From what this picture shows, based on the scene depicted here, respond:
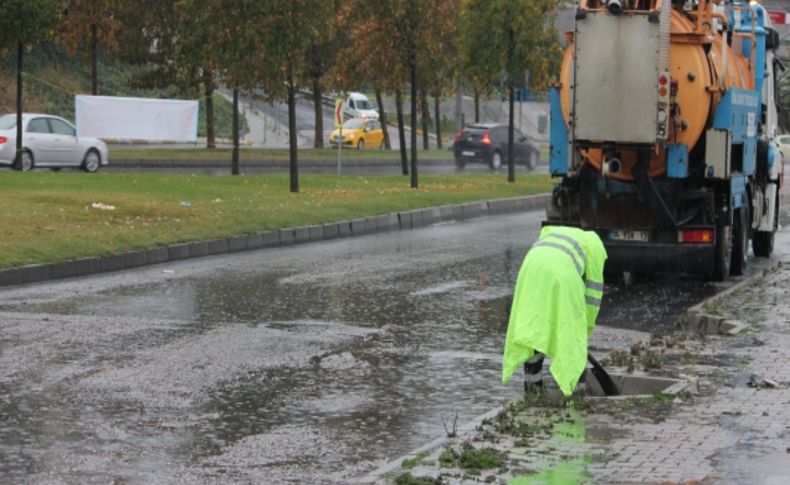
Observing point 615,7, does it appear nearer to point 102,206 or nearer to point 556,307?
point 556,307

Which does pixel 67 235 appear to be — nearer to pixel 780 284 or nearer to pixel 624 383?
pixel 780 284

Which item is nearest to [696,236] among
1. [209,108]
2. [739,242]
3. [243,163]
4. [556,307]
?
[739,242]

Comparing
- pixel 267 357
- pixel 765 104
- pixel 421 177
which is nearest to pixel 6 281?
pixel 267 357

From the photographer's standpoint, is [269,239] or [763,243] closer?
[763,243]

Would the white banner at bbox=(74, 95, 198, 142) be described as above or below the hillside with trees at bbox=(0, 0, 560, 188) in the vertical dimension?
below

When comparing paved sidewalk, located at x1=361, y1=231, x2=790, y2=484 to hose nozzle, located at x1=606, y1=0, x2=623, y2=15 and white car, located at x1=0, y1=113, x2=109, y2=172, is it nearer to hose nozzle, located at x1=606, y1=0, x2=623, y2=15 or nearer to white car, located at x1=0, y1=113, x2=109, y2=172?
hose nozzle, located at x1=606, y1=0, x2=623, y2=15

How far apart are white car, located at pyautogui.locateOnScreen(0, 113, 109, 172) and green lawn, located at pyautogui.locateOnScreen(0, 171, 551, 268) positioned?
4212 mm

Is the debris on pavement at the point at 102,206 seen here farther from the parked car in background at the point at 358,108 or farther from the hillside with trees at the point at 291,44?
the parked car in background at the point at 358,108

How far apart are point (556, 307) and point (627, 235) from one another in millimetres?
8354

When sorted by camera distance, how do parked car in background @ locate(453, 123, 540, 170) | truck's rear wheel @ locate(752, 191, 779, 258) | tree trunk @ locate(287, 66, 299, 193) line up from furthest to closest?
parked car in background @ locate(453, 123, 540, 170), tree trunk @ locate(287, 66, 299, 193), truck's rear wheel @ locate(752, 191, 779, 258)

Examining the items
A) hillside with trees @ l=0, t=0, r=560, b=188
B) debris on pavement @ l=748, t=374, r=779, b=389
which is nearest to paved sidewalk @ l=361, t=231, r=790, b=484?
debris on pavement @ l=748, t=374, r=779, b=389

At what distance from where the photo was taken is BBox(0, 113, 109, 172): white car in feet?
114

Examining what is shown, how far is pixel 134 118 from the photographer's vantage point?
40500 mm

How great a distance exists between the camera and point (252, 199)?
27219 mm
